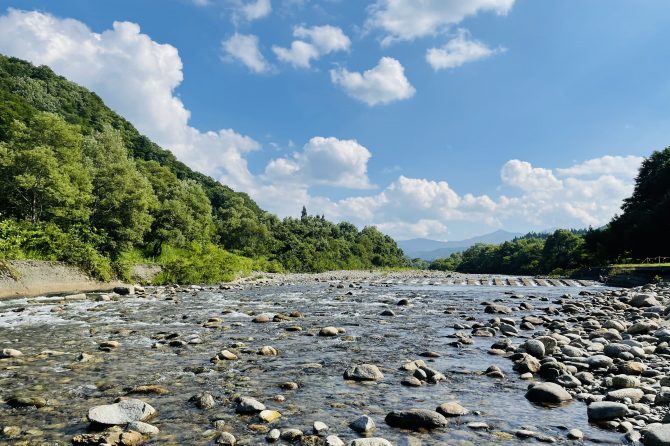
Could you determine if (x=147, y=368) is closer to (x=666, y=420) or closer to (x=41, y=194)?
(x=666, y=420)

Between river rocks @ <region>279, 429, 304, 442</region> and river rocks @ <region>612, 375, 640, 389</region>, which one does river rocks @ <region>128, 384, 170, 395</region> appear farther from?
river rocks @ <region>612, 375, 640, 389</region>

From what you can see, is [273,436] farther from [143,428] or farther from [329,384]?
[329,384]

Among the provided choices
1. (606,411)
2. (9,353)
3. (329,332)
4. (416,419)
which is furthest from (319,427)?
(9,353)

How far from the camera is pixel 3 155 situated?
120 ft

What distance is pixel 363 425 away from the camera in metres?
6.85

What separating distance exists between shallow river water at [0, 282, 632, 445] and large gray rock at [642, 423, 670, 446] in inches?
19.1

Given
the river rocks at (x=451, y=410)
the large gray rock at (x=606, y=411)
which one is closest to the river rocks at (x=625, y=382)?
the large gray rock at (x=606, y=411)

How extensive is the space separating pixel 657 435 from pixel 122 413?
27.6 feet

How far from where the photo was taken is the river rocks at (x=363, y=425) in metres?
6.77

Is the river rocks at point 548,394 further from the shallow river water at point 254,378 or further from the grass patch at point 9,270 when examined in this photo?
the grass patch at point 9,270

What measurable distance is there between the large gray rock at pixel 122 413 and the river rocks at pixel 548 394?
24.5 feet

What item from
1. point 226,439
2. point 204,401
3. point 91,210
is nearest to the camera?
point 226,439

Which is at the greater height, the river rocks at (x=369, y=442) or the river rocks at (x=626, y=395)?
the river rocks at (x=626, y=395)

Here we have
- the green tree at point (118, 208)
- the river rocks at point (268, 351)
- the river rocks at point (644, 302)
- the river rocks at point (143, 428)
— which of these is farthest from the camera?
the green tree at point (118, 208)
